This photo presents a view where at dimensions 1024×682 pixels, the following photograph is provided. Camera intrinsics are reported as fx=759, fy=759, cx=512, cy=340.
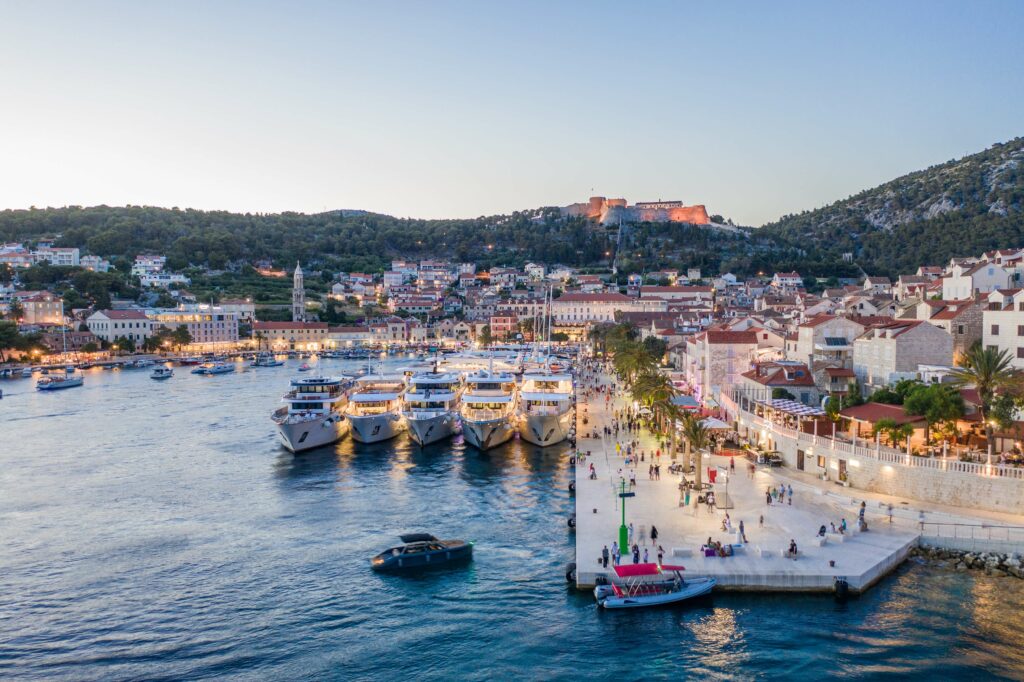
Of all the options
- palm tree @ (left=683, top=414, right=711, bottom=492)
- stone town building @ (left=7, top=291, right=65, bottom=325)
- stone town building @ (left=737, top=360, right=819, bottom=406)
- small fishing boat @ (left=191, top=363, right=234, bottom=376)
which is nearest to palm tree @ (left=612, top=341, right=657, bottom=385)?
stone town building @ (left=737, top=360, right=819, bottom=406)

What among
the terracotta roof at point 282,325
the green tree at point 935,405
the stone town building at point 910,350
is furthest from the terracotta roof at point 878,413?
the terracotta roof at point 282,325

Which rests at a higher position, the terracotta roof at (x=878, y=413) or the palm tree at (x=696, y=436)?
the terracotta roof at (x=878, y=413)

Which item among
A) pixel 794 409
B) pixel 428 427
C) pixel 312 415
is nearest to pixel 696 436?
pixel 794 409

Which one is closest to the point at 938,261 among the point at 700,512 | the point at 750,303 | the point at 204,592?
the point at 750,303

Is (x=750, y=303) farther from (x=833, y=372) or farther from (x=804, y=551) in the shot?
(x=804, y=551)

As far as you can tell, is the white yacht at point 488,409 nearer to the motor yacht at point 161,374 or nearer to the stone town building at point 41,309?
the motor yacht at point 161,374

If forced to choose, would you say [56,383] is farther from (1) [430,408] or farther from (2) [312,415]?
(1) [430,408]

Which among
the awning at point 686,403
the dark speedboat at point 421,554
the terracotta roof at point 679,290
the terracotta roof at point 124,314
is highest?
the terracotta roof at point 679,290
